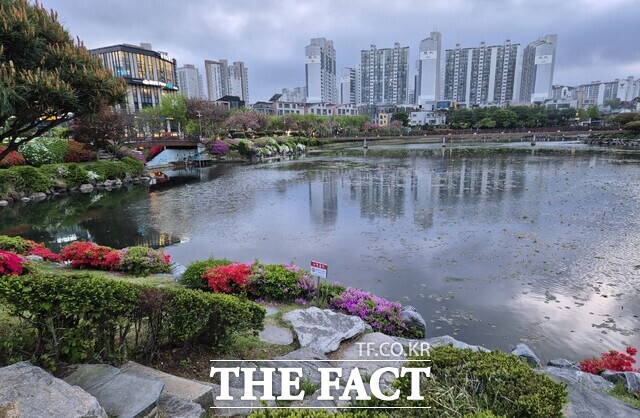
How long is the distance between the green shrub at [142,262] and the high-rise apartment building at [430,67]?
192509mm

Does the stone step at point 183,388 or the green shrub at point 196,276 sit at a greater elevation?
the stone step at point 183,388

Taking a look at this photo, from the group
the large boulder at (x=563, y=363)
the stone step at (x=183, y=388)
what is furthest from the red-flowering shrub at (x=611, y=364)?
the stone step at (x=183, y=388)

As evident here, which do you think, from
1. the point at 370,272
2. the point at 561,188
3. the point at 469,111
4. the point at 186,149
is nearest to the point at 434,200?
the point at 561,188

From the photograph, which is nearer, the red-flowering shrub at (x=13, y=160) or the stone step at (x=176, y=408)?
the stone step at (x=176, y=408)

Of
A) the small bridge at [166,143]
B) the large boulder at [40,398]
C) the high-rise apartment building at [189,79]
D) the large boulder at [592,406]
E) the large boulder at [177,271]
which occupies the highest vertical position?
the high-rise apartment building at [189,79]

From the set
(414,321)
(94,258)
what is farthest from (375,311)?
(94,258)

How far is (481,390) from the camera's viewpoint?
3.10m

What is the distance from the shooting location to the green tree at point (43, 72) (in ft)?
21.3

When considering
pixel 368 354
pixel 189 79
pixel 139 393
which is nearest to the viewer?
pixel 139 393

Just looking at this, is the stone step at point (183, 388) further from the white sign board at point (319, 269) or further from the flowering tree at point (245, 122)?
the flowering tree at point (245, 122)

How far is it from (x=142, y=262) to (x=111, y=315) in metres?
6.01

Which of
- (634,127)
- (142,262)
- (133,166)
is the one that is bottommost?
(142,262)

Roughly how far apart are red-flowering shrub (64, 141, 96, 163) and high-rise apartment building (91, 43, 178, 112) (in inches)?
2283

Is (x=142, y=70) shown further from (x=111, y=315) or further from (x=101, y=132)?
(x=111, y=315)
